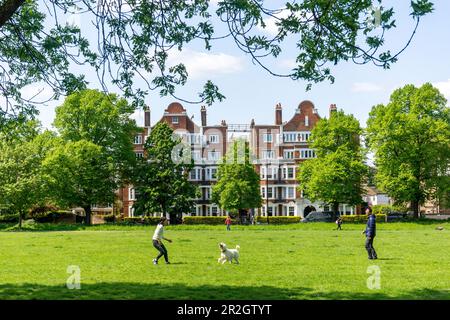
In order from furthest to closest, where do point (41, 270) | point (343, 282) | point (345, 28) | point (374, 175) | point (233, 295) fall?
1. point (374, 175)
2. point (41, 270)
3. point (343, 282)
4. point (233, 295)
5. point (345, 28)

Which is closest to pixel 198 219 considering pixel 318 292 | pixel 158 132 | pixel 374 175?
pixel 158 132

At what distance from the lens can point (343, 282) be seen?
15.2 m

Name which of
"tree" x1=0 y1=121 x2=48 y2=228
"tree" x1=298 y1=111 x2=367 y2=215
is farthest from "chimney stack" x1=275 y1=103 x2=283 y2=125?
"tree" x1=0 y1=121 x2=48 y2=228

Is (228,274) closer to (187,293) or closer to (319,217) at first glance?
(187,293)

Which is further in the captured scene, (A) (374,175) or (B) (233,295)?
(A) (374,175)

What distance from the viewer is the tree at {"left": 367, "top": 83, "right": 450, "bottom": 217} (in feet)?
197

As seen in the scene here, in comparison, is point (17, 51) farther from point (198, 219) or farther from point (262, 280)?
point (198, 219)

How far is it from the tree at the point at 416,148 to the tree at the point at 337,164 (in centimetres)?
434

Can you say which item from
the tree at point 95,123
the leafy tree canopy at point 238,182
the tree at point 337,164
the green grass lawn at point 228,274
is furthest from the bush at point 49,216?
the green grass lawn at point 228,274

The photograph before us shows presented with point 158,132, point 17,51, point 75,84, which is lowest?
point 75,84

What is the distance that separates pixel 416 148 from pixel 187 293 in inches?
2040

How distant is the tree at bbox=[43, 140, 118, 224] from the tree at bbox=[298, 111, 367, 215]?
2423 cm

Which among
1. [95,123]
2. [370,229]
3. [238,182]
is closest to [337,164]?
[238,182]

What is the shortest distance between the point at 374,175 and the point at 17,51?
58187 millimetres
